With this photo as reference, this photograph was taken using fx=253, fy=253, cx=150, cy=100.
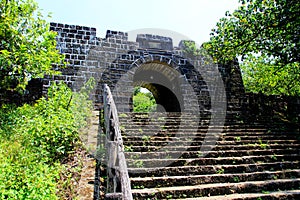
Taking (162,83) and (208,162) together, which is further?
(162,83)

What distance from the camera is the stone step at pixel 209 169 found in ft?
14.0

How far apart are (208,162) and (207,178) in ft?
2.08

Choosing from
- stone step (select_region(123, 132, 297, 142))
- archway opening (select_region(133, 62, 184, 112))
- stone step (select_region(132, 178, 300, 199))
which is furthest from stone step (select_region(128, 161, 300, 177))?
archway opening (select_region(133, 62, 184, 112))

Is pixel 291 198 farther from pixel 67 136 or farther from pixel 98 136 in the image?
pixel 67 136

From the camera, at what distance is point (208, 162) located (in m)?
4.87

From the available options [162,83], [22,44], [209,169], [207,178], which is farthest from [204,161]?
[162,83]

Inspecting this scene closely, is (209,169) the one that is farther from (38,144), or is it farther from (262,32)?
(262,32)

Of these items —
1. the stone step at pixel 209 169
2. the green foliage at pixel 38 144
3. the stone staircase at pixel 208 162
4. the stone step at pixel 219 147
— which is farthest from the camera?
the stone step at pixel 219 147

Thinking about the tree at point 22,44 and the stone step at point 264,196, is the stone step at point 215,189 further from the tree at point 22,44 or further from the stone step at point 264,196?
the tree at point 22,44

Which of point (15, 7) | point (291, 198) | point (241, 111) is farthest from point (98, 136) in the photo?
point (241, 111)

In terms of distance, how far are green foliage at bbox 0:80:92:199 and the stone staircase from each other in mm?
1180

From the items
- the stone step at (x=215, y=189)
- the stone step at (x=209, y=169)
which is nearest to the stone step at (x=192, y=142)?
the stone step at (x=209, y=169)

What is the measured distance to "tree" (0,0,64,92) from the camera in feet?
22.1

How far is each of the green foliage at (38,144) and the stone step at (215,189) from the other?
4.42 ft
